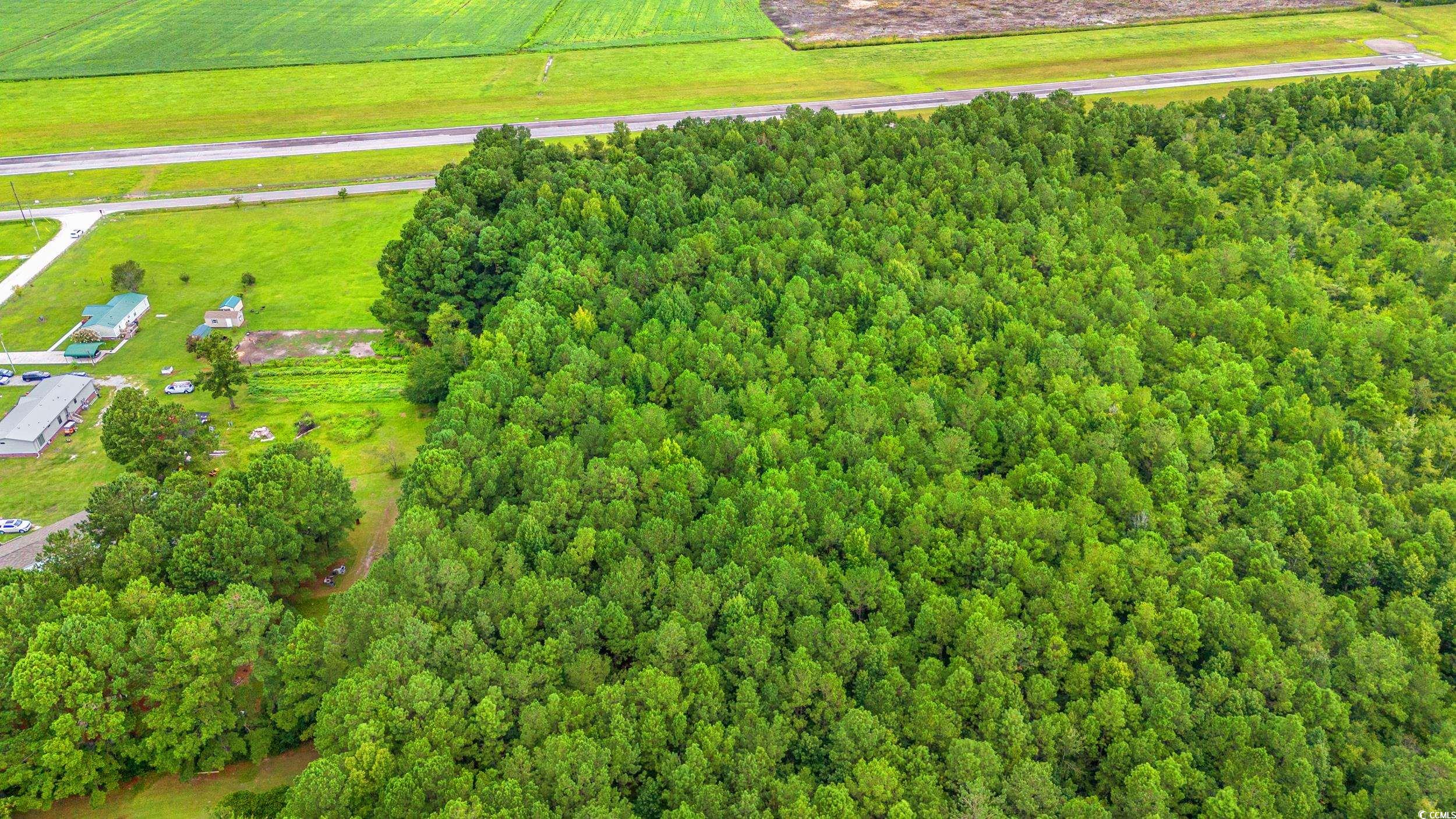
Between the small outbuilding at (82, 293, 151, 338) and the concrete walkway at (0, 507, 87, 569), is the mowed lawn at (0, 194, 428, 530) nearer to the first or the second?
the small outbuilding at (82, 293, 151, 338)

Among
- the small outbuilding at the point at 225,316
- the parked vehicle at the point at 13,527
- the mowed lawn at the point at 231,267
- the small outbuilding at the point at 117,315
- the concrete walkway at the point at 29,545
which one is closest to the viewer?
the concrete walkway at the point at 29,545

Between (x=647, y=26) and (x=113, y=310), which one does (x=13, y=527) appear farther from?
(x=647, y=26)

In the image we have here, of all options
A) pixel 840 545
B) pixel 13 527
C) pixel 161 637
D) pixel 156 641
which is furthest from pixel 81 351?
pixel 840 545

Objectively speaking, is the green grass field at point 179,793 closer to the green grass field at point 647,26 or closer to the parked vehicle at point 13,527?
the parked vehicle at point 13,527

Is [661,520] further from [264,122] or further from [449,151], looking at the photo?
[264,122]

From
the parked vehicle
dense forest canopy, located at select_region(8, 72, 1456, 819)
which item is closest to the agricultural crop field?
dense forest canopy, located at select_region(8, 72, 1456, 819)

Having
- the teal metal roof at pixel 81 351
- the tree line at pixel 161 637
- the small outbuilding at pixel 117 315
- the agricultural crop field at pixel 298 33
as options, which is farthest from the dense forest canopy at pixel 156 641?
the agricultural crop field at pixel 298 33
